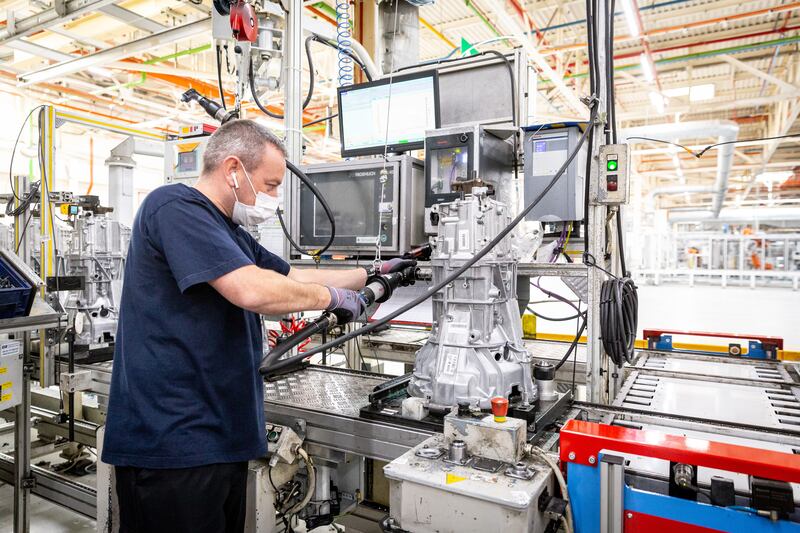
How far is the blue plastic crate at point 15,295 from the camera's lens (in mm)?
2150

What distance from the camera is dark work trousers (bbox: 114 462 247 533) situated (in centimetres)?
128

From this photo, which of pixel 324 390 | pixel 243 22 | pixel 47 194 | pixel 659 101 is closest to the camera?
pixel 324 390

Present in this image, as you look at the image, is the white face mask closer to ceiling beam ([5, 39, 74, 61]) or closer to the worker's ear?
the worker's ear

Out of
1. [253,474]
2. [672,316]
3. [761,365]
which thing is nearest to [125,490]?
[253,474]

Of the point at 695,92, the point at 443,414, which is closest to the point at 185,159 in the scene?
the point at 443,414

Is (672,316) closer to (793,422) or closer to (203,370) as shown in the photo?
(793,422)

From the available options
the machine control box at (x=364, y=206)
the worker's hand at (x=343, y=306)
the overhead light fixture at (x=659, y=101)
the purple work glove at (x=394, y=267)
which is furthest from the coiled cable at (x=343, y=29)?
the overhead light fixture at (x=659, y=101)

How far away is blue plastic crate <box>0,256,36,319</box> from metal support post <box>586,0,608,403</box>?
2.34 meters

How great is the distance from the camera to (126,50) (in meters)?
5.05

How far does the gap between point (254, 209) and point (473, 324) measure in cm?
74

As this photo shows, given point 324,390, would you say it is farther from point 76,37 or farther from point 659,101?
point 659,101

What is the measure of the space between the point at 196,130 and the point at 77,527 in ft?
7.39

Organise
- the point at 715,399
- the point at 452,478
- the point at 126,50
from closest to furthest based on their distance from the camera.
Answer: the point at 452,478 < the point at 715,399 < the point at 126,50

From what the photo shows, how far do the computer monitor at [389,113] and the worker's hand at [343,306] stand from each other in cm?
107
